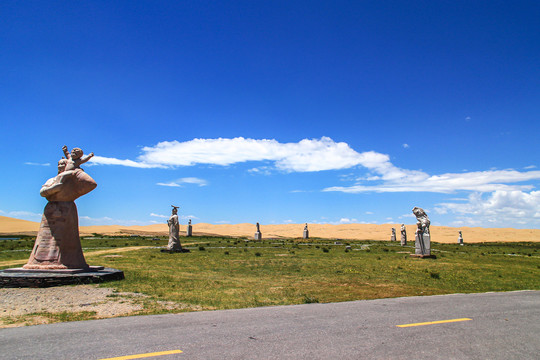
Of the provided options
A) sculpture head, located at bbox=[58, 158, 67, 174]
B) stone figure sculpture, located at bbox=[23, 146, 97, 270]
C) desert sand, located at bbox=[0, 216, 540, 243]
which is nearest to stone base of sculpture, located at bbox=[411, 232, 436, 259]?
stone figure sculpture, located at bbox=[23, 146, 97, 270]

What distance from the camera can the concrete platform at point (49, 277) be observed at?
1164cm

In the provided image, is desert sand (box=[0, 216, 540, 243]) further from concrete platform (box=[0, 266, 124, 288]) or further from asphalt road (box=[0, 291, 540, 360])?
asphalt road (box=[0, 291, 540, 360])

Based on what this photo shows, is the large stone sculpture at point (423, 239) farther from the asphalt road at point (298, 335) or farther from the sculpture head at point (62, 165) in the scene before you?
the sculpture head at point (62, 165)

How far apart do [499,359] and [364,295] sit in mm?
5957

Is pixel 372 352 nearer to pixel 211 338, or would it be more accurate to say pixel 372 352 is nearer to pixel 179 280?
pixel 211 338

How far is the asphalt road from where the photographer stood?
5.62 m

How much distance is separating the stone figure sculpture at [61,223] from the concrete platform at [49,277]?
38cm

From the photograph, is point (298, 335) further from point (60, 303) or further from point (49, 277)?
point (49, 277)

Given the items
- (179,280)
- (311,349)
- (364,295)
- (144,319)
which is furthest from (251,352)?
(179,280)

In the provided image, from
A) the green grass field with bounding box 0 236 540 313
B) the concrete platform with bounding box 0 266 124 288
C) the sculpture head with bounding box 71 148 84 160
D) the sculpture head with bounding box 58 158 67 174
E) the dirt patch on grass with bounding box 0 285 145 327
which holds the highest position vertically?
the sculpture head with bounding box 71 148 84 160

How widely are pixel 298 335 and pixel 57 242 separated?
1004 cm

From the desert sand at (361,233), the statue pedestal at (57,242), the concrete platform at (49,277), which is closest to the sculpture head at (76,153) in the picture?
the statue pedestal at (57,242)

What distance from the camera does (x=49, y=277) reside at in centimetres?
1185

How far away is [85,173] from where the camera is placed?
45.4 ft
